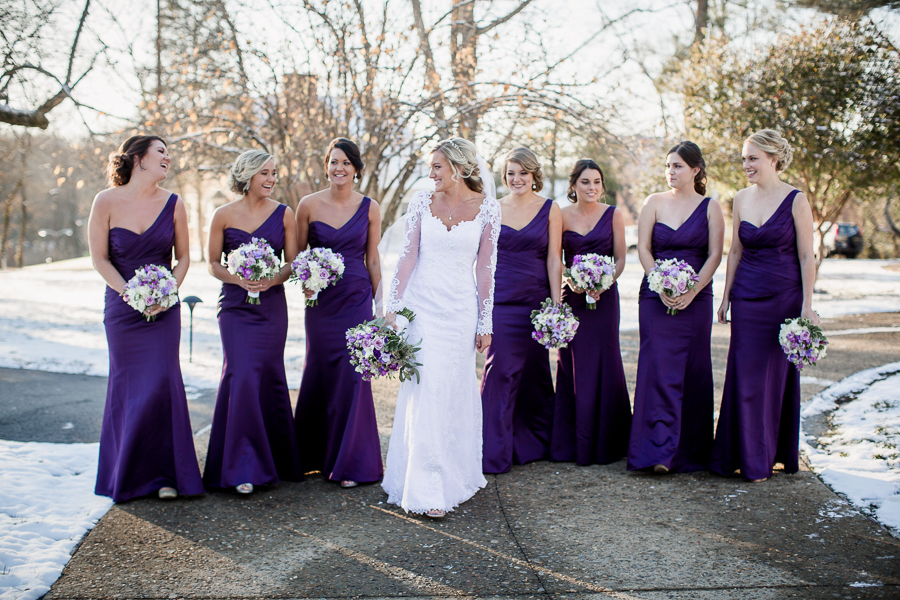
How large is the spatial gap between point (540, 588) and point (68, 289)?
21474mm

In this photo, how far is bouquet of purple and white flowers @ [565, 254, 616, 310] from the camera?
535cm

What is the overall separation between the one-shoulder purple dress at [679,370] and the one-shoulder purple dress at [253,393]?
2663 mm

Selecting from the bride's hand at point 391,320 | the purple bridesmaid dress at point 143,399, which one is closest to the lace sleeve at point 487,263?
the bride's hand at point 391,320

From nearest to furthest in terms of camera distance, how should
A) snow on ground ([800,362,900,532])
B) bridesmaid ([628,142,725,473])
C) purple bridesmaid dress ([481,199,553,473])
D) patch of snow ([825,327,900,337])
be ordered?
1. snow on ground ([800,362,900,532])
2. bridesmaid ([628,142,725,473])
3. purple bridesmaid dress ([481,199,553,473])
4. patch of snow ([825,327,900,337])

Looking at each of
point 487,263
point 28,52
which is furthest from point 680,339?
point 28,52

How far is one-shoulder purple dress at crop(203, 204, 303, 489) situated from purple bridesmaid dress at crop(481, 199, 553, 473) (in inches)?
60.1

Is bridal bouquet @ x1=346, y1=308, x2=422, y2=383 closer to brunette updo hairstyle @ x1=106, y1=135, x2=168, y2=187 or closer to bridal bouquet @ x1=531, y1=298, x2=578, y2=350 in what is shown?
bridal bouquet @ x1=531, y1=298, x2=578, y2=350

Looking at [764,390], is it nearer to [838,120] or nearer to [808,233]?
[808,233]

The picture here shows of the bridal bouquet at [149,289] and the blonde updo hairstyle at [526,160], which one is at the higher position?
the blonde updo hairstyle at [526,160]

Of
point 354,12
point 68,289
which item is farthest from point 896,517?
point 68,289

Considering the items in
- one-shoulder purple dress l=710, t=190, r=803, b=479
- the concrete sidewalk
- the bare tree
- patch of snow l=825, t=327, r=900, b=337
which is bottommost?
the concrete sidewalk

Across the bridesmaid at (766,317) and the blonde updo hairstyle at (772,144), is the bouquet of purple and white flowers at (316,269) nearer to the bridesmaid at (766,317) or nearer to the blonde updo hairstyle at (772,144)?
the bridesmaid at (766,317)

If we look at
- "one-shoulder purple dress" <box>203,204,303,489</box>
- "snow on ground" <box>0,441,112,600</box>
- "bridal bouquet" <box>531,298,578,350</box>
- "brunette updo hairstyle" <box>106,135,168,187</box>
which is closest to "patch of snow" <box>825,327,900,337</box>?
"bridal bouquet" <box>531,298,578,350</box>

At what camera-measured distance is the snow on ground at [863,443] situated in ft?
15.4
